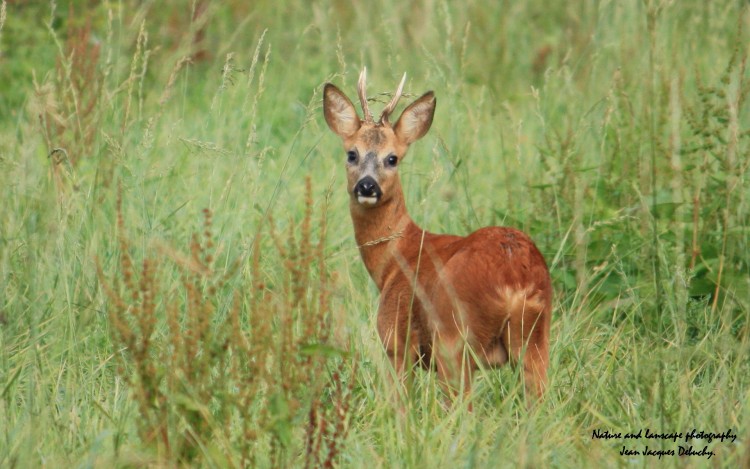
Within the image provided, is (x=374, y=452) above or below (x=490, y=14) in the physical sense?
below

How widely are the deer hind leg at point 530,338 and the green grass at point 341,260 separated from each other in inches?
2.7

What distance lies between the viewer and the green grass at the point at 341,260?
2.77 meters

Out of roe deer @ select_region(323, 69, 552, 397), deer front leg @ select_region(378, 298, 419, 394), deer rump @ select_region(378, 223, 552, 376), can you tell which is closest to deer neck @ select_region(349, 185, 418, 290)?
roe deer @ select_region(323, 69, 552, 397)

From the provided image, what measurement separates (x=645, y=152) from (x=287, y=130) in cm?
235

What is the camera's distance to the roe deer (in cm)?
343

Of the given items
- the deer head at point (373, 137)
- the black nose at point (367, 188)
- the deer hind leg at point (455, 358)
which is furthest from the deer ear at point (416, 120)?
the deer hind leg at point (455, 358)

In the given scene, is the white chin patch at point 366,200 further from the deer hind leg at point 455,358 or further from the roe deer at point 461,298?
the deer hind leg at point 455,358

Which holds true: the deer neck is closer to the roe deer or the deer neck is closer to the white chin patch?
the roe deer

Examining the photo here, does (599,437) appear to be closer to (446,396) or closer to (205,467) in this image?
(446,396)

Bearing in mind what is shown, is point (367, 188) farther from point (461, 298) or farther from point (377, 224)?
point (461, 298)

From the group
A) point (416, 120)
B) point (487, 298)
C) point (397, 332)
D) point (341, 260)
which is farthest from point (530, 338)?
point (416, 120)

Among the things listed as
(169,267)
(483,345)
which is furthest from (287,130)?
(483,345)

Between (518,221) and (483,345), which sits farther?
(518,221)

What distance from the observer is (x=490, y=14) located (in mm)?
8297
